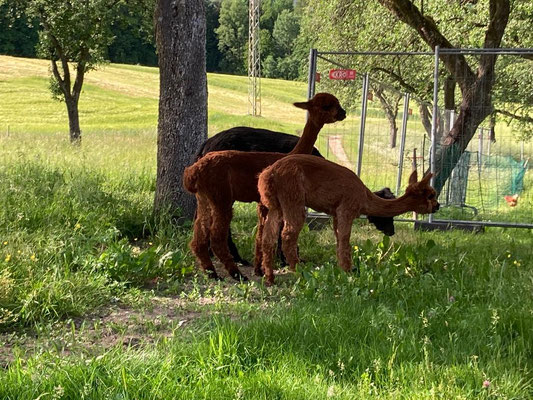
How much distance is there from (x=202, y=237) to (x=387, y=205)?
1783 millimetres

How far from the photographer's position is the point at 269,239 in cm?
562

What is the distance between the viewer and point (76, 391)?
324 centimetres

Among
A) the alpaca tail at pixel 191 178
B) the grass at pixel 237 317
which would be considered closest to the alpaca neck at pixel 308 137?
the alpaca tail at pixel 191 178

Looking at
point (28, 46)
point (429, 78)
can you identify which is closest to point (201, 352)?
point (429, 78)

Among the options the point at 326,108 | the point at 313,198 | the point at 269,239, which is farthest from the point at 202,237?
the point at 326,108

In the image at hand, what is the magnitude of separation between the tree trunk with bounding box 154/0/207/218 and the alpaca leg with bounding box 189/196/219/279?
190cm

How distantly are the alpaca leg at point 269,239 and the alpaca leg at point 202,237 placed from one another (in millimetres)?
584

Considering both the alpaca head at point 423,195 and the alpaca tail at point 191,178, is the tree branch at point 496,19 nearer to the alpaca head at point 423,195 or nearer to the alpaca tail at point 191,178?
the alpaca head at point 423,195

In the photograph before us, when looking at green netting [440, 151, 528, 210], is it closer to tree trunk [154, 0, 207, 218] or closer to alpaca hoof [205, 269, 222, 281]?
tree trunk [154, 0, 207, 218]

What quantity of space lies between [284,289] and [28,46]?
248 ft

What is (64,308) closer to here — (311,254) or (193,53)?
(311,254)

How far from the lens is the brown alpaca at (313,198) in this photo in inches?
212

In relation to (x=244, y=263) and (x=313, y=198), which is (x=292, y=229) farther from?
(x=244, y=263)

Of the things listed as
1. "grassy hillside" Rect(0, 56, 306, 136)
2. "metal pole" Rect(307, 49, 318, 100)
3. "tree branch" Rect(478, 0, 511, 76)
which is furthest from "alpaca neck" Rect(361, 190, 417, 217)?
"grassy hillside" Rect(0, 56, 306, 136)
